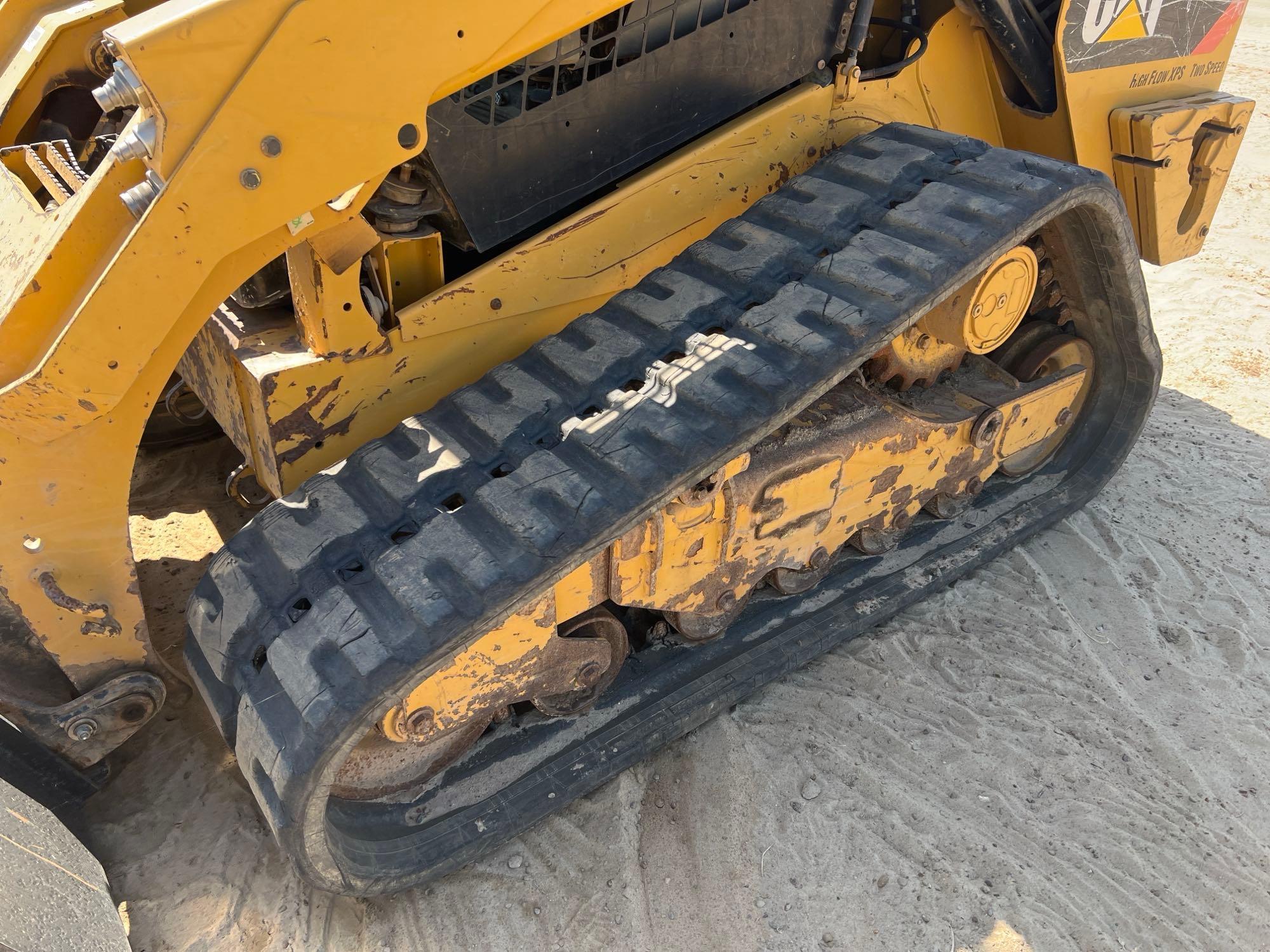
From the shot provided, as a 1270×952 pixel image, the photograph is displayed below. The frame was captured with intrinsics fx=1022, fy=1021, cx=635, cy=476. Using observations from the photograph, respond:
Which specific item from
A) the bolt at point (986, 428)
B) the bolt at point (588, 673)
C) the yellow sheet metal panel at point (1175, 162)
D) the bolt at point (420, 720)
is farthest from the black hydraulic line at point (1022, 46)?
the bolt at point (420, 720)

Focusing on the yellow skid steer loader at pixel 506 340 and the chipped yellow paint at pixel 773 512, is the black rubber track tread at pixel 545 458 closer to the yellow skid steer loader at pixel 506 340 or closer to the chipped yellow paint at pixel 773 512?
the yellow skid steer loader at pixel 506 340

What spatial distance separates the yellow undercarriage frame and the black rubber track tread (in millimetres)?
115

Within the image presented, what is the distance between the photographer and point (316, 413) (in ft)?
6.76

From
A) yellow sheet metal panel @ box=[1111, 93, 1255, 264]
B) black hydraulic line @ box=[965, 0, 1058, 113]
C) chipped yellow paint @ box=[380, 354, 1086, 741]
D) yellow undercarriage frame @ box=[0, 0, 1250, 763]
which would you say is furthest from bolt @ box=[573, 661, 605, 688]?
yellow sheet metal panel @ box=[1111, 93, 1255, 264]

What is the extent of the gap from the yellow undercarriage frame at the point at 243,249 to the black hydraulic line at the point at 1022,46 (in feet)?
0.36

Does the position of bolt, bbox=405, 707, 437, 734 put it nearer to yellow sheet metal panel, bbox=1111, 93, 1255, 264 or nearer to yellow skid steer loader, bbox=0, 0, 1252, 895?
yellow skid steer loader, bbox=0, 0, 1252, 895

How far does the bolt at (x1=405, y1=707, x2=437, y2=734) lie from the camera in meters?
1.88

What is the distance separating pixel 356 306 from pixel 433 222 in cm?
35

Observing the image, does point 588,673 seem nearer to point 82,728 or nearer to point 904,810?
point 904,810

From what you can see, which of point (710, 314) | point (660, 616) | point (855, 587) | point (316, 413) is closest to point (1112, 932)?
point (855, 587)

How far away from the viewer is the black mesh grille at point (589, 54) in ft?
6.77

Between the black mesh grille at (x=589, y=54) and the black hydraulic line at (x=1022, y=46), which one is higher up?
the black mesh grille at (x=589, y=54)

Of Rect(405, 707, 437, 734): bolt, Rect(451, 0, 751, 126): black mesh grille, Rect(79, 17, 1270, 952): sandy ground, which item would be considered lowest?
Rect(79, 17, 1270, 952): sandy ground

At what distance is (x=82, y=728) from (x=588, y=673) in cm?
99
